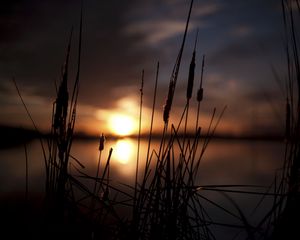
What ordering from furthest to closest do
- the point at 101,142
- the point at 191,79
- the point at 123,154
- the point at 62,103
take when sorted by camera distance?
1. the point at 123,154
2. the point at 101,142
3. the point at 191,79
4. the point at 62,103

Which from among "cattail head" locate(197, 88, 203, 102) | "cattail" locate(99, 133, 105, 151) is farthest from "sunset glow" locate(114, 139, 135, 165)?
"cattail head" locate(197, 88, 203, 102)

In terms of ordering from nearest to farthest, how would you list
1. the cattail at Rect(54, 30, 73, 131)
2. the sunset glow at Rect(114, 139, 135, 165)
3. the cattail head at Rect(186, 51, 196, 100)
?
the cattail at Rect(54, 30, 73, 131)
the cattail head at Rect(186, 51, 196, 100)
the sunset glow at Rect(114, 139, 135, 165)

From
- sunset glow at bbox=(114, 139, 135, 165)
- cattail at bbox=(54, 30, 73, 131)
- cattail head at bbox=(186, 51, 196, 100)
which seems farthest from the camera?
sunset glow at bbox=(114, 139, 135, 165)

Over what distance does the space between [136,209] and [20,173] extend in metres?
9.38

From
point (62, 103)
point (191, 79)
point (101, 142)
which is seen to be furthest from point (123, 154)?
point (62, 103)

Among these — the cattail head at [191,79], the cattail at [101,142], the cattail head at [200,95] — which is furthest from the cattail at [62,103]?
the cattail head at [200,95]

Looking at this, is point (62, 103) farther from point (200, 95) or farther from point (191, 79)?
point (200, 95)

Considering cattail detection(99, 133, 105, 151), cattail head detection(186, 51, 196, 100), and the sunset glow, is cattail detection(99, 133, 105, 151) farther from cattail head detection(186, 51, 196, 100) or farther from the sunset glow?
cattail head detection(186, 51, 196, 100)

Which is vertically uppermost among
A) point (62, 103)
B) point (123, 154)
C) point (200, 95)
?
point (200, 95)

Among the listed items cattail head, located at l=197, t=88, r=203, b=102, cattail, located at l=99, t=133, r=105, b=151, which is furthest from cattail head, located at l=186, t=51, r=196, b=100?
cattail, located at l=99, t=133, r=105, b=151

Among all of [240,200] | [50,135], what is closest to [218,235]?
[240,200]

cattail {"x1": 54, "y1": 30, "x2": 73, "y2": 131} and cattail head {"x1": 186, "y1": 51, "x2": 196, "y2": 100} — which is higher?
cattail head {"x1": 186, "y1": 51, "x2": 196, "y2": 100}

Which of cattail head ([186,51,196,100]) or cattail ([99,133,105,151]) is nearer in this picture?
cattail head ([186,51,196,100])

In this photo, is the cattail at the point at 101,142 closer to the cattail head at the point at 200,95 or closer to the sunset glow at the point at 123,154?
the sunset glow at the point at 123,154
